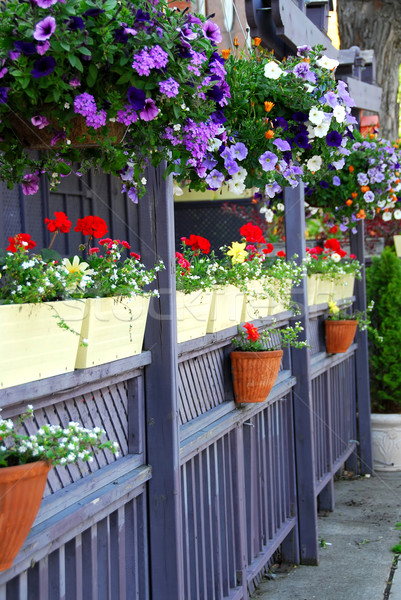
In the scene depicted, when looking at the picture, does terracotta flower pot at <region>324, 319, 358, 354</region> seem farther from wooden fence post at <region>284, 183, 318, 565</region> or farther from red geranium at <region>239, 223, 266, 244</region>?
Result: red geranium at <region>239, 223, 266, 244</region>

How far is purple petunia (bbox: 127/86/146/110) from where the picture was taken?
1653mm

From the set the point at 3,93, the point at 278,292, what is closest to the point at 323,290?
the point at 278,292

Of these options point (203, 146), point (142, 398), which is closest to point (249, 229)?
point (142, 398)

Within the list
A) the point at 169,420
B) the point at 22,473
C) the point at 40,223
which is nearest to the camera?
the point at 22,473

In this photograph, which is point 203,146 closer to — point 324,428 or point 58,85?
point 58,85

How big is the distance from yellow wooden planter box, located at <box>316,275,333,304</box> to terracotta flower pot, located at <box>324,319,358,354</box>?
182 millimetres

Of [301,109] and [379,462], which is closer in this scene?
[301,109]

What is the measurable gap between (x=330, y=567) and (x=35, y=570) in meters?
2.86

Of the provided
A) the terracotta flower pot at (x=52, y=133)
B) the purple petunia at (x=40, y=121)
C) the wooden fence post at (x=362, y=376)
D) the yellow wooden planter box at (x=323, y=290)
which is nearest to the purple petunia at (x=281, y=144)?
the terracotta flower pot at (x=52, y=133)

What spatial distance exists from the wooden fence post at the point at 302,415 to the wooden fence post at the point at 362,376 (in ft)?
7.08

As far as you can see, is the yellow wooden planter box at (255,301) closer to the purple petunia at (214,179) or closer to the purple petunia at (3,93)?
the purple petunia at (214,179)

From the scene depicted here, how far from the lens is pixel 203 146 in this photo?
76.8 inches

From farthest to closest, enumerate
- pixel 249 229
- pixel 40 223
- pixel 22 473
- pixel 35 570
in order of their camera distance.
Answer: pixel 40 223 → pixel 249 229 → pixel 35 570 → pixel 22 473

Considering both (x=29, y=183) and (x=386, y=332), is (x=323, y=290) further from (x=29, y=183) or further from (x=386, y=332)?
(x=29, y=183)
